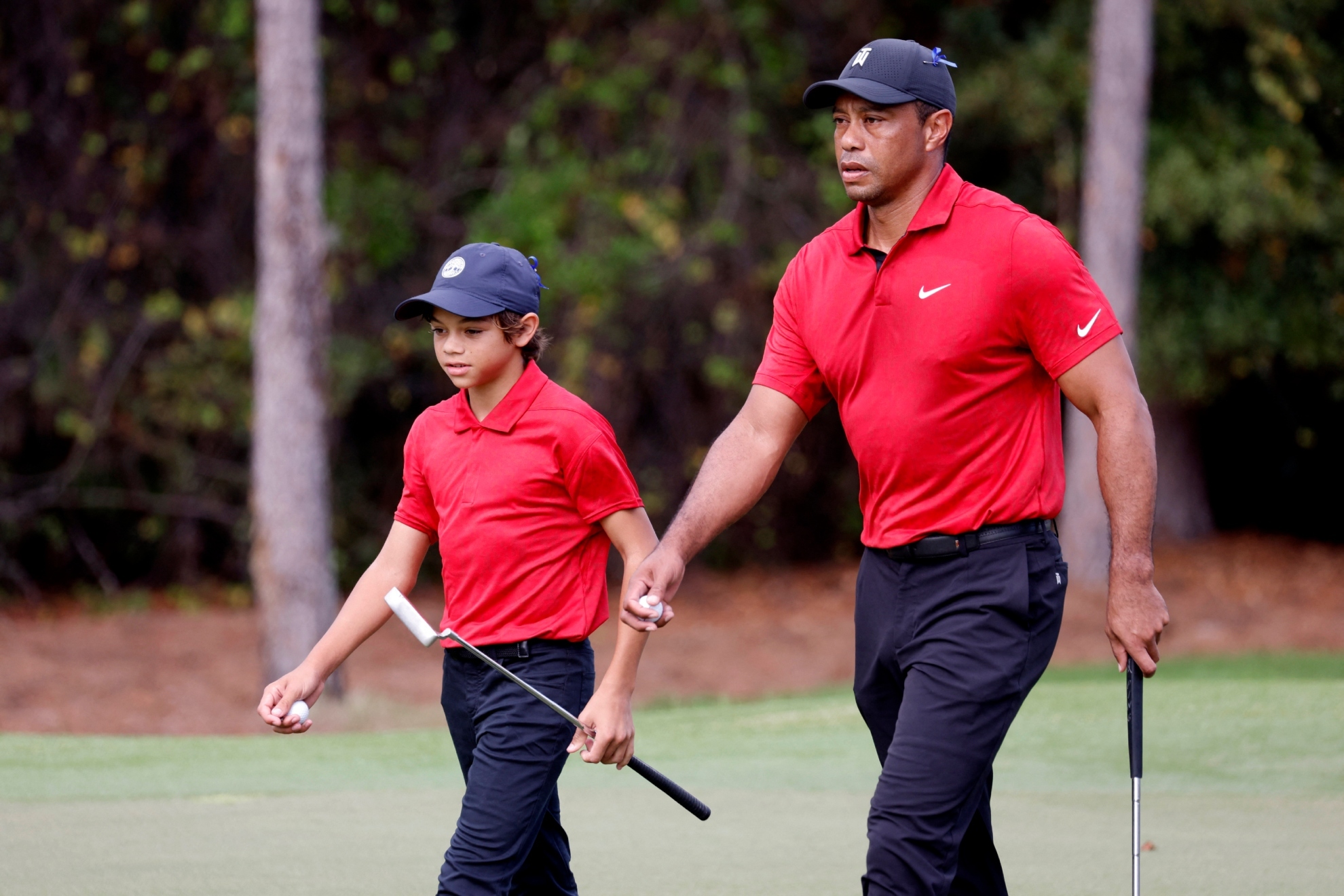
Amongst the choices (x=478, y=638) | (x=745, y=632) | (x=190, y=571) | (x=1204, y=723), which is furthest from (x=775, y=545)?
(x=478, y=638)

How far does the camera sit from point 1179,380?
48.0 feet

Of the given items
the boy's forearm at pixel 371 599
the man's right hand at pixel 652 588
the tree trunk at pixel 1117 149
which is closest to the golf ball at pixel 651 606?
the man's right hand at pixel 652 588

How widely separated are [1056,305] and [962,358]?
220mm

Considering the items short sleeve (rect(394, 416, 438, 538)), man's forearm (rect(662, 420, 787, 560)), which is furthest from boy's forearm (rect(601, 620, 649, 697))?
short sleeve (rect(394, 416, 438, 538))

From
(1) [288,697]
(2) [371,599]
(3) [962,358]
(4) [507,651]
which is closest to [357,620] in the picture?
(2) [371,599]

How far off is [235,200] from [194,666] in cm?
468

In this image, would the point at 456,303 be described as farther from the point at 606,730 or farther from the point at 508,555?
the point at 606,730

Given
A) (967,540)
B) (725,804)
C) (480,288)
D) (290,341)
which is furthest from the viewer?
(290,341)

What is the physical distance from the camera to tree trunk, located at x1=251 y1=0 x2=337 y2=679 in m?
10.8

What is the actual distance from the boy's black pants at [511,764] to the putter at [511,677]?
79 mm

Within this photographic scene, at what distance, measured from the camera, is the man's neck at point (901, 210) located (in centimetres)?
351

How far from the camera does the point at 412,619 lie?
3279 millimetres

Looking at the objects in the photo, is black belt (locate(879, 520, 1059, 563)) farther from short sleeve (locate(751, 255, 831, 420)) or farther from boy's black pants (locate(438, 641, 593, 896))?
boy's black pants (locate(438, 641, 593, 896))

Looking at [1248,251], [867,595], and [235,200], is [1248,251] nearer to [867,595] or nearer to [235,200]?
[235,200]
